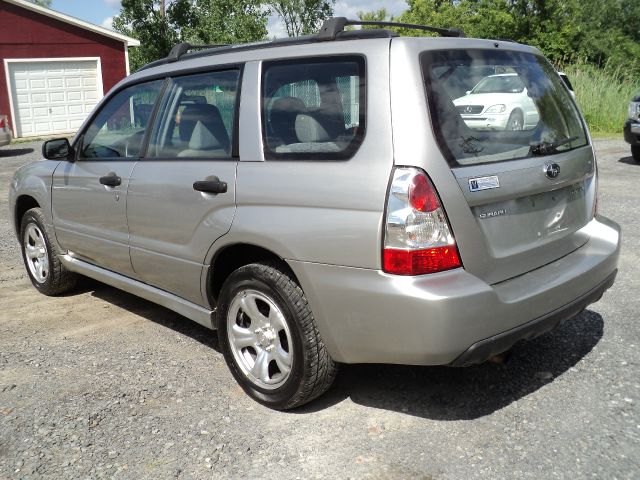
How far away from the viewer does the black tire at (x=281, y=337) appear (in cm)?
308

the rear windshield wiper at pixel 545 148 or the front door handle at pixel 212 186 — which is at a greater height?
the rear windshield wiper at pixel 545 148

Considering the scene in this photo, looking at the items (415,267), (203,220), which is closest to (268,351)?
(203,220)

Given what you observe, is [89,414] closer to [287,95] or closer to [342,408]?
[342,408]

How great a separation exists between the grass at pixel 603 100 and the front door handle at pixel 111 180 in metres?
16.4

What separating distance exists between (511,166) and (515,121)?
1.28 ft

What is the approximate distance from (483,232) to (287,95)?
123 cm

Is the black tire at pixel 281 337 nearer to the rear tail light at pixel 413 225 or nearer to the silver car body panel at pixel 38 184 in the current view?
the rear tail light at pixel 413 225

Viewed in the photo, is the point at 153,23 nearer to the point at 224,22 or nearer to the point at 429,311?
the point at 224,22

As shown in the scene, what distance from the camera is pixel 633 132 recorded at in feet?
37.5

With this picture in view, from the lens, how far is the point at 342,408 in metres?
3.38

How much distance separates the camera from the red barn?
853 inches

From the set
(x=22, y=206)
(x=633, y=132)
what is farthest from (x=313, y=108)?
(x=633, y=132)

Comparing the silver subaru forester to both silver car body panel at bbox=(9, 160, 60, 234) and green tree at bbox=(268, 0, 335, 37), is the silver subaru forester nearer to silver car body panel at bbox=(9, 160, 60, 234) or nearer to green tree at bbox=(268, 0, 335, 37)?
silver car body panel at bbox=(9, 160, 60, 234)

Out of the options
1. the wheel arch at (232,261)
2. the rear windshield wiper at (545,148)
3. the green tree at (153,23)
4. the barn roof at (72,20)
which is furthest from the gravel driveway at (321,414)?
the green tree at (153,23)
